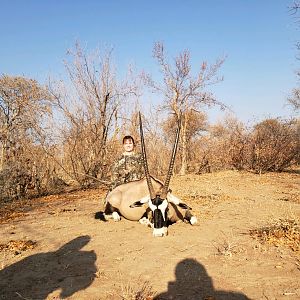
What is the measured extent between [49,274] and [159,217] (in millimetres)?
2091

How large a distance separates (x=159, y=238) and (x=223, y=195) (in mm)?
4619

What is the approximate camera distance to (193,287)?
3766mm

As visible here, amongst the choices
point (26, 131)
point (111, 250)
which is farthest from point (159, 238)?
point (26, 131)

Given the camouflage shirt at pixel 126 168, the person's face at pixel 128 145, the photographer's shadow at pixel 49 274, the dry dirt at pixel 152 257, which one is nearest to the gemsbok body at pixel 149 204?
the dry dirt at pixel 152 257

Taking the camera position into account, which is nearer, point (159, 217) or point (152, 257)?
point (152, 257)

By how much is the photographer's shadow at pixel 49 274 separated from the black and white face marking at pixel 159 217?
1.18m

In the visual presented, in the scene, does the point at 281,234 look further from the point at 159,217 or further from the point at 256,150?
the point at 256,150

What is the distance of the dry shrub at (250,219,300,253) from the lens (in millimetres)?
4902

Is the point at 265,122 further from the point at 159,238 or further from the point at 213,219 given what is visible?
the point at 159,238

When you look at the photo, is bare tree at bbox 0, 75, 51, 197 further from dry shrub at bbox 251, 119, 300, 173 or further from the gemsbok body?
dry shrub at bbox 251, 119, 300, 173

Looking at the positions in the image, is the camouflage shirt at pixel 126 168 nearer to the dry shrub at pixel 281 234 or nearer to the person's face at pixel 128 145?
the person's face at pixel 128 145

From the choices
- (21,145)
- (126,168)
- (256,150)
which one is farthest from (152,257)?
(256,150)

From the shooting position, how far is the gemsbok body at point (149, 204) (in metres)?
5.92

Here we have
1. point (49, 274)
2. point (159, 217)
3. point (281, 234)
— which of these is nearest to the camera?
point (49, 274)
